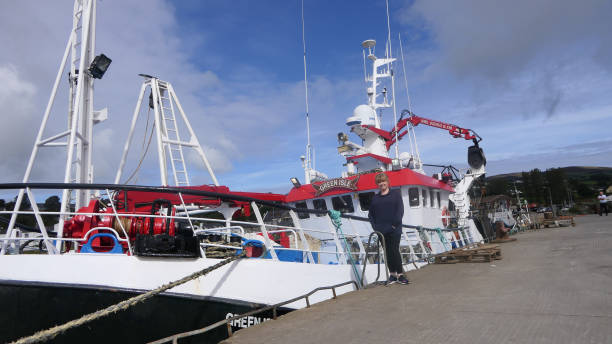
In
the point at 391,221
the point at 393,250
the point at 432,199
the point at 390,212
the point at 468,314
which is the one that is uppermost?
the point at 432,199

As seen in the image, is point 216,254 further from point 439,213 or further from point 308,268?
point 439,213

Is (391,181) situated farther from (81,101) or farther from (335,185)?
(81,101)

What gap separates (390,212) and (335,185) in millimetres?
6852

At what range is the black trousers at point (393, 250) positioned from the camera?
510 cm

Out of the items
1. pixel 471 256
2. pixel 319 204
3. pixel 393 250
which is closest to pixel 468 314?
pixel 393 250

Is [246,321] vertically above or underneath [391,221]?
underneath

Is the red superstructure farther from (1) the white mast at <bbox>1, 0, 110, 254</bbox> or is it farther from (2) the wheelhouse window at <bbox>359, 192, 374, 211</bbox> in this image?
(1) the white mast at <bbox>1, 0, 110, 254</bbox>

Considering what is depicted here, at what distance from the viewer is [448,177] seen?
13789 millimetres

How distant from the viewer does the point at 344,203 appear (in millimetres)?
12008

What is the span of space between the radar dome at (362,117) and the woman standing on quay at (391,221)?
9.68 metres

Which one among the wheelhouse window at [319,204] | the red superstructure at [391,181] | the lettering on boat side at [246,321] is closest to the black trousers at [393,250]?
the lettering on boat side at [246,321]

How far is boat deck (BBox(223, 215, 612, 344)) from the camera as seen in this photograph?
2574 millimetres

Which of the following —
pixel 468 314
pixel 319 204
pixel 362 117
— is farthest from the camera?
pixel 362 117

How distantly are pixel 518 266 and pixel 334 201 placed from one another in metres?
6.72
